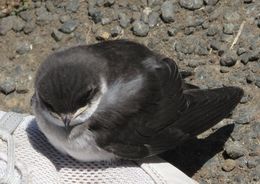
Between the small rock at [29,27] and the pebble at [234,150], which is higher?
the small rock at [29,27]

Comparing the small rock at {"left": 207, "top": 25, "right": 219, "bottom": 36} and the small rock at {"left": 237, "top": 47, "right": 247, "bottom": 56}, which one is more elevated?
the small rock at {"left": 207, "top": 25, "right": 219, "bottom": 36}

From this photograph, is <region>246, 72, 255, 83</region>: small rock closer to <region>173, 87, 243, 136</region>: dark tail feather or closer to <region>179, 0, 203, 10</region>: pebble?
<region>173, 87, 243, 136</region>: dark tail feather

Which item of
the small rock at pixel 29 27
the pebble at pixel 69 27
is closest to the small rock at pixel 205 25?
the pebble at pixel 69 27

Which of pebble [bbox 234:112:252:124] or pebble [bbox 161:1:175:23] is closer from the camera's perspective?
pebble [bbox 234:112:252:124]

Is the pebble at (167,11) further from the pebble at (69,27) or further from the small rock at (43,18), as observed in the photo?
the small rock at (43,18)

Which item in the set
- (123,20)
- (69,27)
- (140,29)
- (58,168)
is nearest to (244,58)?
(140,29)

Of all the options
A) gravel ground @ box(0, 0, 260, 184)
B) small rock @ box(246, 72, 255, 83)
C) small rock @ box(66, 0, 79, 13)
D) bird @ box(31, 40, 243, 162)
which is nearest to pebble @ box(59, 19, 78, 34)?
gravel ground @ box(0, 0, 260, 184)
